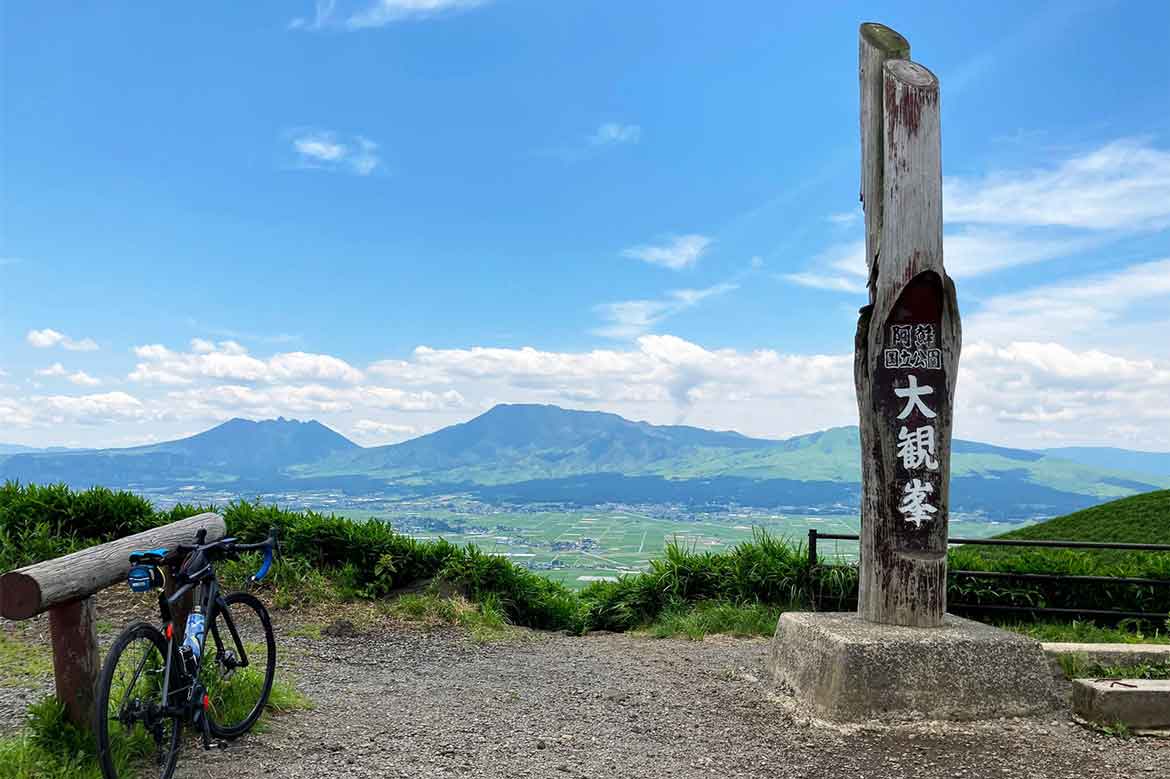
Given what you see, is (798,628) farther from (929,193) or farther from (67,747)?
(67,747)

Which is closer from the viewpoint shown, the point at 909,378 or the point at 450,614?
the point at 909,378

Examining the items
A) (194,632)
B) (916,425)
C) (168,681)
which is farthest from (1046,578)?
(168,681)

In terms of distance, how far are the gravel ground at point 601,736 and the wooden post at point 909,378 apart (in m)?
1.04

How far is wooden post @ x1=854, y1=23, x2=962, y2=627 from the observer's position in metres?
6.18

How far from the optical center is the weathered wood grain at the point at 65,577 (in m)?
4.07

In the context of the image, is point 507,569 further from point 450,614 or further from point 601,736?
point 601,736

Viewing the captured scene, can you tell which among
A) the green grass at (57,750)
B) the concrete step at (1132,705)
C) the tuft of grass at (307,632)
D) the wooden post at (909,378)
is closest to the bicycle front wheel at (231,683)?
the green grass at (57,750)

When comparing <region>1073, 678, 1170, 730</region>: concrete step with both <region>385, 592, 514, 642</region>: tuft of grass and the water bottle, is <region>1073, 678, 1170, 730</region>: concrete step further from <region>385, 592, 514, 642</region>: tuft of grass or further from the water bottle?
the water bottle

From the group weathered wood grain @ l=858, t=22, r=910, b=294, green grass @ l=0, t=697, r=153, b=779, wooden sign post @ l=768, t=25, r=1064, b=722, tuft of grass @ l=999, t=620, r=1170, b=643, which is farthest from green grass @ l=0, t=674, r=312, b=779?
tuft of grass @ l=999, t=620, r=1170, b=643

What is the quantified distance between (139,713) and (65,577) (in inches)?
29.7

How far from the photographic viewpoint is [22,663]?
23.5ft

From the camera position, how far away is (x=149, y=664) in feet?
14.8

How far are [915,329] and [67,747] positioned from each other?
5718 mm

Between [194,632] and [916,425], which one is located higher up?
[916,425]
